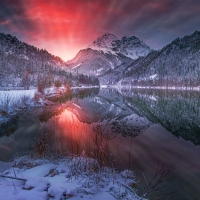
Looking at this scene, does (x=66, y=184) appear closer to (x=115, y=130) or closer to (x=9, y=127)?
(x=115, y=130)

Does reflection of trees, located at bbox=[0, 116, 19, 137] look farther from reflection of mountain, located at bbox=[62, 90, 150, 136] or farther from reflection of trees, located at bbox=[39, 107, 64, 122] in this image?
reflection of mountain, located at bbox=[62, 90, 150, 136]

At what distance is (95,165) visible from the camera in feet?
24.6

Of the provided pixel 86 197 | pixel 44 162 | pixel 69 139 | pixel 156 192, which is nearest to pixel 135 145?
pixel 69 139

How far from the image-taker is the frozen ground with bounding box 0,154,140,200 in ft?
16.3

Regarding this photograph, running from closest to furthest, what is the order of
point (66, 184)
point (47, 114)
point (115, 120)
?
point (66, 184) < point (115, 120) < point (47, 114)

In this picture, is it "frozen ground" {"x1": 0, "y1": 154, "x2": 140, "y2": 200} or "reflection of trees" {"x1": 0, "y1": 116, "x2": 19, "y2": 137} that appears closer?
"frozen ground" {"x1": 0, "y1": 154, "x2": 140, "y2": 200}

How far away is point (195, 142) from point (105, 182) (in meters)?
10.6

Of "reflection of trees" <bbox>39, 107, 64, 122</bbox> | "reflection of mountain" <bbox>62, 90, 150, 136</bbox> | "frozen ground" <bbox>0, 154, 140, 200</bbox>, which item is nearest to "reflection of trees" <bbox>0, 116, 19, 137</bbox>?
"reflection of trees" <bbox>39, 107, 64, 122</bbox>

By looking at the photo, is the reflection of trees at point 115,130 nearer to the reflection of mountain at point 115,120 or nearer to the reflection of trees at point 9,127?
the reflection of mountain at point 115,120

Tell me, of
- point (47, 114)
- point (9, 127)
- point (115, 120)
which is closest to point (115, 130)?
point (115, 120)

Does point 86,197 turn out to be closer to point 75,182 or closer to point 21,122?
point 75,182

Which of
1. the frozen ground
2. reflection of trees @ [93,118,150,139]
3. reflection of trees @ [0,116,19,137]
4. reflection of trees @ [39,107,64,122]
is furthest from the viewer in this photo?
reflection of trees @ [39,107,64,122]

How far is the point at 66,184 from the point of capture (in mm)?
5586

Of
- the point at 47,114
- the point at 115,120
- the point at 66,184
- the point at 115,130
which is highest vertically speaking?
the point at 66,184
